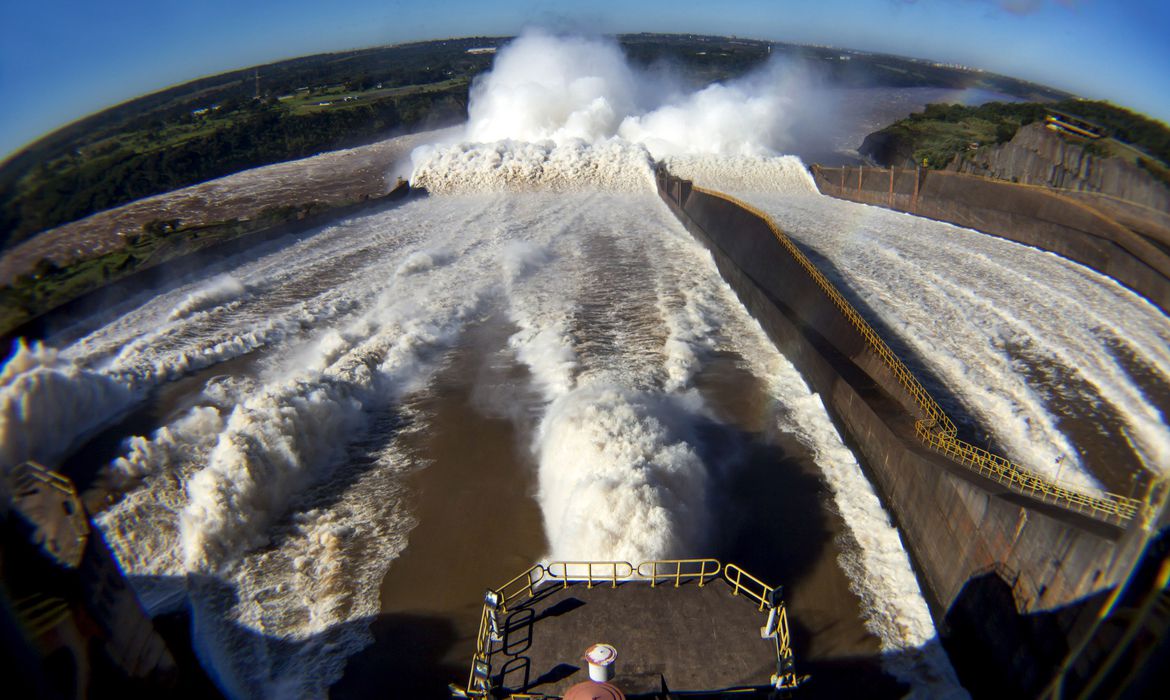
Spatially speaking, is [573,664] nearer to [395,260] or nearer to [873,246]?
[395,260]

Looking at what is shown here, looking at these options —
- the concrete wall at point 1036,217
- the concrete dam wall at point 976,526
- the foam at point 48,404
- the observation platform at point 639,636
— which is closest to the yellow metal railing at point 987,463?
the concrete dam wall at point 976,526

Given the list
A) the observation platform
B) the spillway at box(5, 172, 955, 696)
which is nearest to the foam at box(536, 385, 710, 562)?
the spillway at box(5, 172, 955, 696)

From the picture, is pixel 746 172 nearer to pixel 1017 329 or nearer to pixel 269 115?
pixel 1017 329

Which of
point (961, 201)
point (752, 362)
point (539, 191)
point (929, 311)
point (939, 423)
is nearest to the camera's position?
point (939, 423)

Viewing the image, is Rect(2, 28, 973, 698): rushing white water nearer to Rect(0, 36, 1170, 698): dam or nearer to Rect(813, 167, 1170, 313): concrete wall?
Rect(0, 36, 1170, 698): dam

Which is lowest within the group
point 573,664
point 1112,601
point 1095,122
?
point 573,664

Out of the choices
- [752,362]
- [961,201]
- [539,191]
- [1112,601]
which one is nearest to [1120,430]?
[752,362]

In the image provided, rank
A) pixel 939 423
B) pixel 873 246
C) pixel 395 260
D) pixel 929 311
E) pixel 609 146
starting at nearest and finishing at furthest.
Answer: pixel 939 423
pixel 929 311
pixel 395 260
pixel 873 246
pixel 609 146
